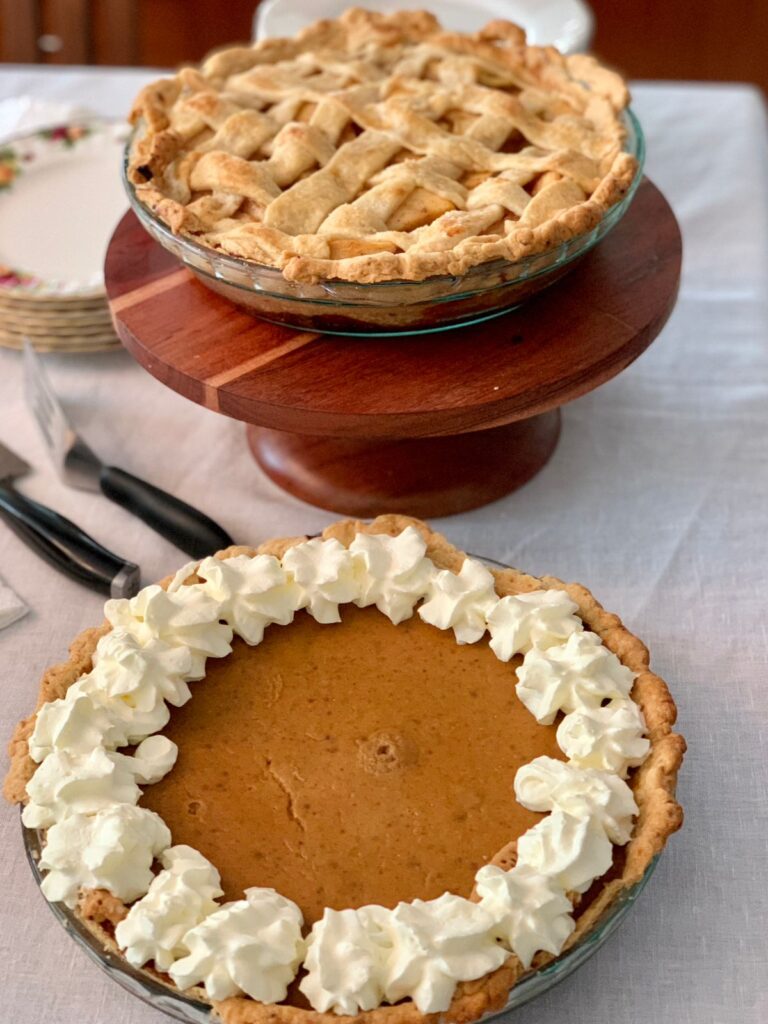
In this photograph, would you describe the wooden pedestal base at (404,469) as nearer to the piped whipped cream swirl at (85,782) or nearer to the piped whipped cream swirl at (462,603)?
the piped whipped cream swirl at (462,603)

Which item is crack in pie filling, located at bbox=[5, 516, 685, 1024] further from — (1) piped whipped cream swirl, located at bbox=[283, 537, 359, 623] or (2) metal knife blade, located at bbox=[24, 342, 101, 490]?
(2) metal knife blade, located at bbox=[24, 342, 101, 490]

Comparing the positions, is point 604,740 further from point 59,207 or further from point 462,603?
point 59,207

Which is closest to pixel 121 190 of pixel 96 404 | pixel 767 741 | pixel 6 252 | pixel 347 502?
pixel 6 252

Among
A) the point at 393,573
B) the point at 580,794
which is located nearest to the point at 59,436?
the point at 393,573

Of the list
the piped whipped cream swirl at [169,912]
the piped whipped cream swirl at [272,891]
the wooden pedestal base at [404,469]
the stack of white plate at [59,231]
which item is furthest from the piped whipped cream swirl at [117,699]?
the stack of white plate at [59,231]

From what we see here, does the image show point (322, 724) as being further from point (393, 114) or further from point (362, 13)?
point (362, 13)

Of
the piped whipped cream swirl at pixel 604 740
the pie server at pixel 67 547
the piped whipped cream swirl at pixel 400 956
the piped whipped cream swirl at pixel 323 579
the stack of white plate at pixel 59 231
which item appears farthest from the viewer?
the stack of white plate at pixel 59 231
